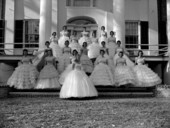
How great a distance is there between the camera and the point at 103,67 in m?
11.5

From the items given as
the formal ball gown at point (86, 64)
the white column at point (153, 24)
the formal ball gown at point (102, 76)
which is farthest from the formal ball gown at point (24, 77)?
the white column at point (153, 24)

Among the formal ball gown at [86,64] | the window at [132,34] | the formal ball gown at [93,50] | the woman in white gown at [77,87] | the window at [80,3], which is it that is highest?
the window at [80,3]

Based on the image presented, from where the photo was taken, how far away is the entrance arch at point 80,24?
64.7ft

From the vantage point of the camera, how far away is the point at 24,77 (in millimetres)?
11398

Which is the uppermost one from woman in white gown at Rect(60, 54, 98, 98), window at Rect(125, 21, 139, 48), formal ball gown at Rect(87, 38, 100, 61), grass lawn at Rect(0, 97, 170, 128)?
window at Rect(125, 21, 139, 48)

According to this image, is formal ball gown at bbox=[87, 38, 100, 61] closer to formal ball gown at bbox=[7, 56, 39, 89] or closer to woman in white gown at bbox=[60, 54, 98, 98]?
Answer: formal ball gown at bbox=[7, 56, 39, 89]

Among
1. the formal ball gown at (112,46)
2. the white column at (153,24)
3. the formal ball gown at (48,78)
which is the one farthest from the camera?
the white column at (153,24)

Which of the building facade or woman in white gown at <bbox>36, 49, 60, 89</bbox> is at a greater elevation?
the building facade

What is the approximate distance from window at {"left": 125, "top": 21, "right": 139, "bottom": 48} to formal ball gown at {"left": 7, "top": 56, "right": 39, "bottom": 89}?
31.9 ft

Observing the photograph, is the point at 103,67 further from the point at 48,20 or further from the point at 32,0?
the point at 32,0

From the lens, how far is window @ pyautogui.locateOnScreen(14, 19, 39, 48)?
62.7ft

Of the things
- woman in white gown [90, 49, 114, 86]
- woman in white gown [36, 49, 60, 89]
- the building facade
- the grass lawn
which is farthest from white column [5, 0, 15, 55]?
the grass lawn

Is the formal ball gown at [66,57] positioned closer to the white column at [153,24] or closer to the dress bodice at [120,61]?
the dress bodice at [120,61]

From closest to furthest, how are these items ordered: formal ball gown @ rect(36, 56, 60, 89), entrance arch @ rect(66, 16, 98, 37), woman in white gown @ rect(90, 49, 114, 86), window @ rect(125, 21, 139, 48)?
1. woman in white gown @ rect(90, 49, 114, 86)
2. formal ball gown @ rect(36, 56, 60, 89)
3. window @ rect(125, 21, 139, 48)
4. entrance arch @ rect(66, 16, 98, 37)
